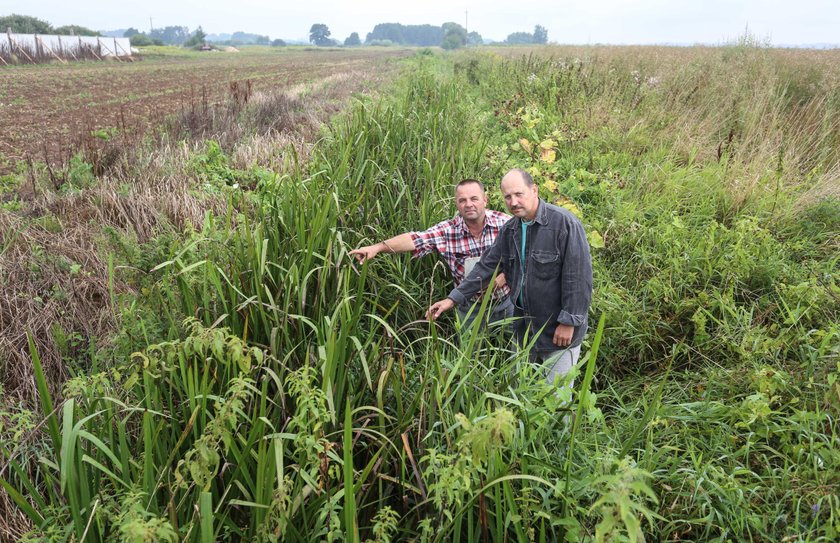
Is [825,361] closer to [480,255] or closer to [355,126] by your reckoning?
[480,255]

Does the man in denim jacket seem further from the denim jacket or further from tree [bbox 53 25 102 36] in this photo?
tree [bbox 53 25 102 36]

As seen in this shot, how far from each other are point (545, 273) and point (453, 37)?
12004 cm

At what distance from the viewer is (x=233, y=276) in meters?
2.76

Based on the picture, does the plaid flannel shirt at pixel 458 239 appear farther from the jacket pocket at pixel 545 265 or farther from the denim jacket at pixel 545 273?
the jacket pocket at pixel 545 265

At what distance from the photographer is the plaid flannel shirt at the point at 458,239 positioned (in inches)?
140

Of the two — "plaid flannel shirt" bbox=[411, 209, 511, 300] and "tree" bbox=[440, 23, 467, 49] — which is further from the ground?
"tree" bbox=[440, 23, 467, 49]

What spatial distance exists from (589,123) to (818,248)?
3.59m

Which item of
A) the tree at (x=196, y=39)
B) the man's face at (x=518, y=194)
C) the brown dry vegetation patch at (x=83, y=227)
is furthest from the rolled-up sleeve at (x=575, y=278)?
the tree at (x=196, y=39)

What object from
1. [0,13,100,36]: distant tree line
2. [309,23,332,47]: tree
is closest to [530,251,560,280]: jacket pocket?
[0,13,100,36]: distant tree line

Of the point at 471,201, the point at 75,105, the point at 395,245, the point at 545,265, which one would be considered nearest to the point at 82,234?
the point at 395,245

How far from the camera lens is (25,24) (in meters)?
51.2

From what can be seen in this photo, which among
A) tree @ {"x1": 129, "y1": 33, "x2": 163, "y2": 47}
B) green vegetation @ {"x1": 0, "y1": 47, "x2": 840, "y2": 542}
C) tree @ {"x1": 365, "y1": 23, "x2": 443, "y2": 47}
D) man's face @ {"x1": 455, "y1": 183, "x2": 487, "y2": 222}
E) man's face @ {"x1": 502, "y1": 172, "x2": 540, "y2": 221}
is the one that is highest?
tree @ {"x1": 365, "y1": 23, "x2": 443, "y2": 47}

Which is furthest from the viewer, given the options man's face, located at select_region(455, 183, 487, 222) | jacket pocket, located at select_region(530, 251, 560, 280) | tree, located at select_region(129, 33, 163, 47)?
tree, located at select_region(129, 33, 163, 47)

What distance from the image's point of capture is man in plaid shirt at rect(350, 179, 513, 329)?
3.39 meters
